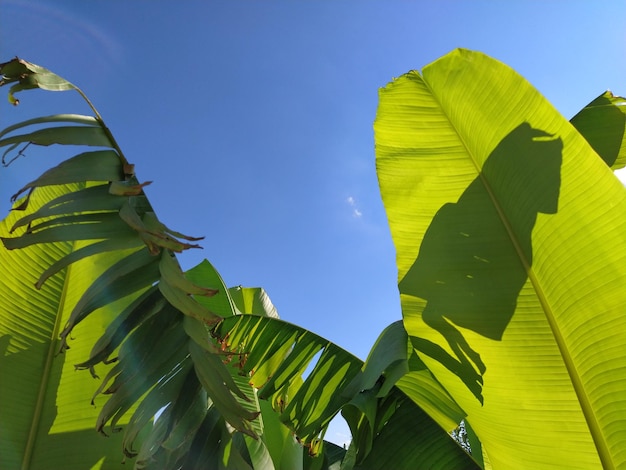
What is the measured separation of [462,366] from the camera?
4.82 ft

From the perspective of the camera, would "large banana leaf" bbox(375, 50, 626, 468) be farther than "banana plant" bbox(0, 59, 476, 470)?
Yes

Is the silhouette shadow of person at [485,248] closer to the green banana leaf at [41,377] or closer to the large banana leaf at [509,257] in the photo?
the large banana leaf at [509,257]

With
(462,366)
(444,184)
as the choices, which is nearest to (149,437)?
(462,366)

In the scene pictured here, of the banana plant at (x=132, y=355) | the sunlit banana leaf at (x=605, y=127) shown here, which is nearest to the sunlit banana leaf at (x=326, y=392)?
the banana plant at (x=132, y=355)

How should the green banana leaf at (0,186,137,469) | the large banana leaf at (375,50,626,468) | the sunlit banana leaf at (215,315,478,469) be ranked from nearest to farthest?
1. the large banana leaf at (375,50,626,468)
2. the green banana leaf at (0,186,137,469)
3. the sunlit banana leaf at (215,315,478,469)

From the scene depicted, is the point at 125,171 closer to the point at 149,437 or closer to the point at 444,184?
the point at 149,437

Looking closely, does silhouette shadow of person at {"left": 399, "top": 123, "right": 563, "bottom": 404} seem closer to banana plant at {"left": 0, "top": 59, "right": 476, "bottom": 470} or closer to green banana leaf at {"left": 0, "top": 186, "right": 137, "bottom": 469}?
banana plant at {"left": 0, "top": 59, "right": 476, "bottom": 470}

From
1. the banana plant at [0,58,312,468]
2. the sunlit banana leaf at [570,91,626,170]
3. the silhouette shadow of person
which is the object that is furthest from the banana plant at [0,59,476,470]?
the sunlit banana leaf at [570,91,626,170]

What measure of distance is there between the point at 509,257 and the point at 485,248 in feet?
0.22

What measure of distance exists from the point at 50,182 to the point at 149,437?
586 mm

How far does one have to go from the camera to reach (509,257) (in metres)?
1.34

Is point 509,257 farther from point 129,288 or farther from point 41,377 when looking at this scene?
point 41,377

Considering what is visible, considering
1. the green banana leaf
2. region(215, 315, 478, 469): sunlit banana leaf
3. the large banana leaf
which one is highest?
the large banana leaf

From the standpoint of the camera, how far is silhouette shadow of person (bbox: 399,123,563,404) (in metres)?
1.29
